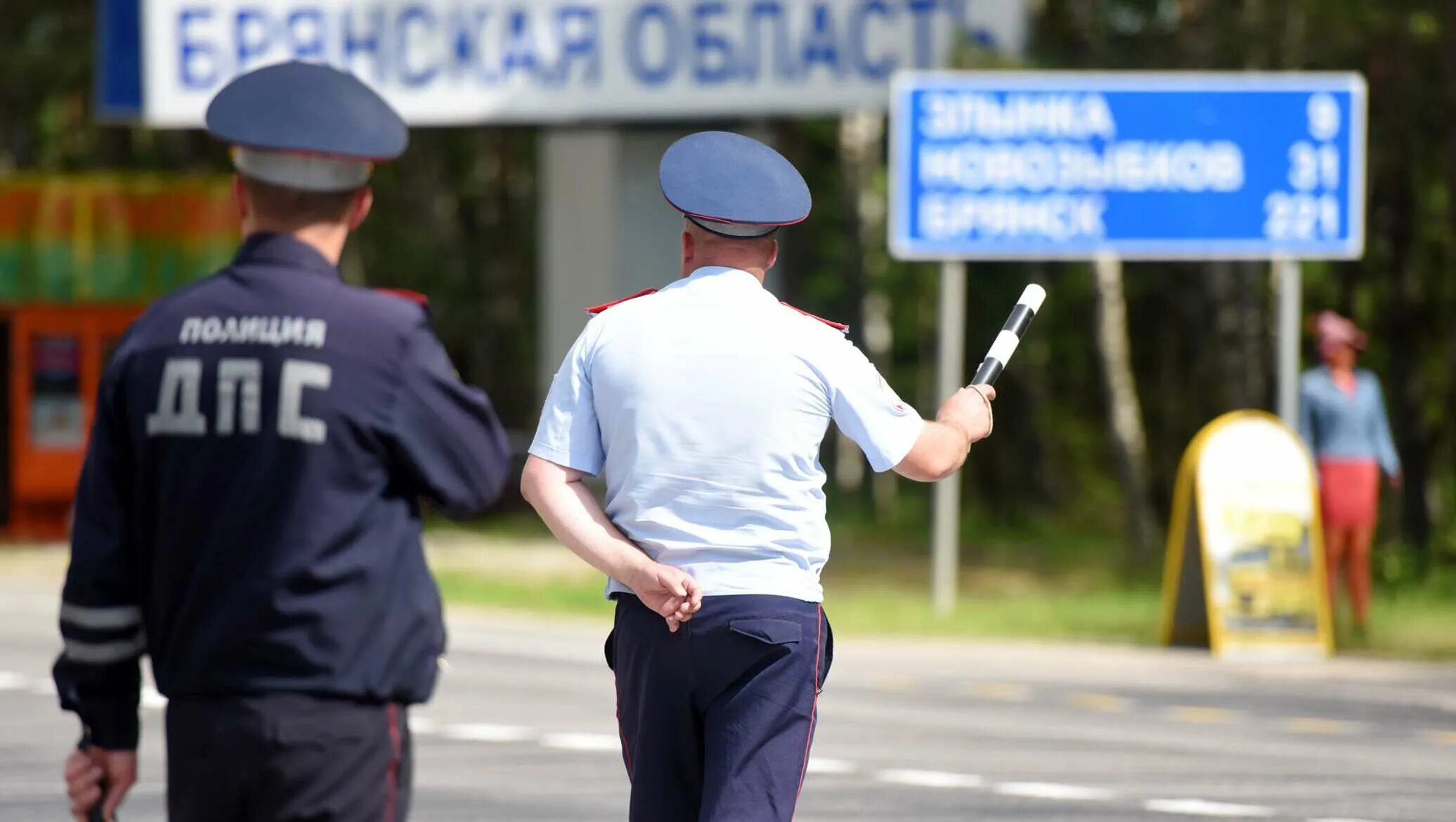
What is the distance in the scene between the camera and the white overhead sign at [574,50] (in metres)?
21.5

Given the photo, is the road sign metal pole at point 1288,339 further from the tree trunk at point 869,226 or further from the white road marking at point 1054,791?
the tree trunk at point 869,226

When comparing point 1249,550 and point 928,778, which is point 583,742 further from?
point 1249,550

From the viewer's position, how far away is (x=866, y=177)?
36.4 metres

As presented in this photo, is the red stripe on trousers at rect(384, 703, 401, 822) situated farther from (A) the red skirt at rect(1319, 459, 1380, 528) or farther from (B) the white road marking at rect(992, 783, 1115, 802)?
(A) the red skirt at rect(1319, 459, 1380, 528)

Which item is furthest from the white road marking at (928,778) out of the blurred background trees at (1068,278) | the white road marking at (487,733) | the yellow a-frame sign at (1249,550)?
the blurred background trees at (1068,278)

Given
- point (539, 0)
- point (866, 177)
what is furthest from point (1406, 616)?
point (866, 177)

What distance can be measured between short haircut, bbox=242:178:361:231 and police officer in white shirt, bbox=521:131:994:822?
0.98 metres

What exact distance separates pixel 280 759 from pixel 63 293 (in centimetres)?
2047

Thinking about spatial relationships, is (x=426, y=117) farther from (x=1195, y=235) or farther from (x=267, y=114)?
(x=267, y=114)

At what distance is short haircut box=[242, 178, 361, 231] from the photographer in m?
3.83

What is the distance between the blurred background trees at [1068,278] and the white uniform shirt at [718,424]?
15.2m

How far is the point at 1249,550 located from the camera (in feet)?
47.4

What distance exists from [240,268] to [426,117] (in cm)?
1847

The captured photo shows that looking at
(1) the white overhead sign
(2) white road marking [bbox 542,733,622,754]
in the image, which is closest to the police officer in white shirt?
(2) white road marking [bbox 542,733,622,754]
